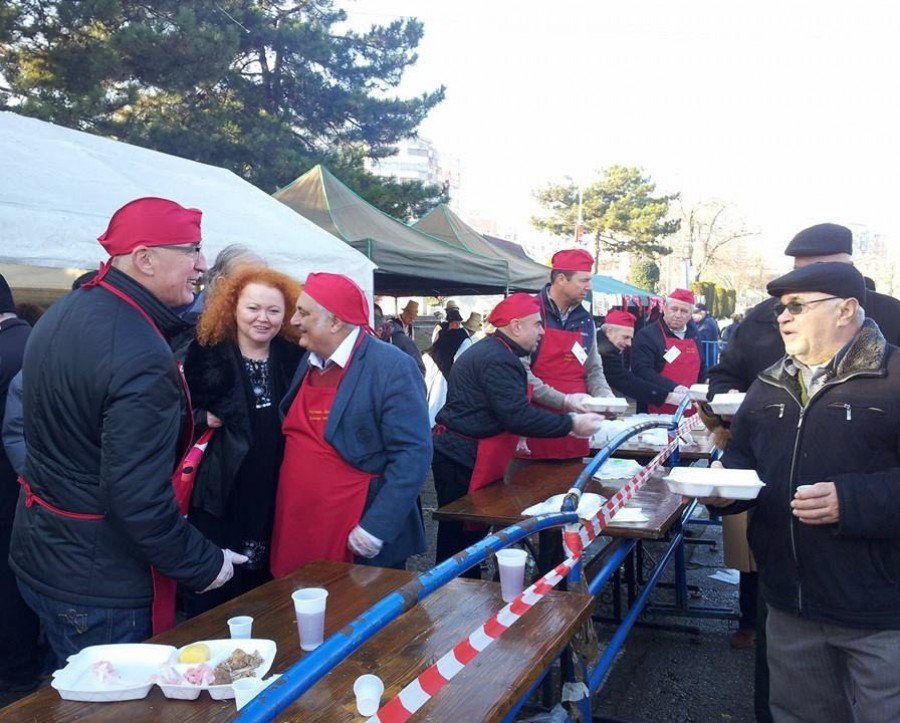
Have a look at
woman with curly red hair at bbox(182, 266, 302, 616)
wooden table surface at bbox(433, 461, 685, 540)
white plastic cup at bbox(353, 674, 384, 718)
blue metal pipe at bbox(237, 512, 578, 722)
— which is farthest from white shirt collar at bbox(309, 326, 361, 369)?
white plastic cup at bbox(353, 674, 384, 718)

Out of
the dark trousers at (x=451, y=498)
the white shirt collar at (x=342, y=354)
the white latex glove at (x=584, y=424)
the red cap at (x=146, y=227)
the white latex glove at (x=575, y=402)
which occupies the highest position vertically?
the red cap at (x=146, y=227)

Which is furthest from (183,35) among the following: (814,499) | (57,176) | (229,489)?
(814,499)

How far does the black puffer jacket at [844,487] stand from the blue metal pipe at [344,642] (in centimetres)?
100

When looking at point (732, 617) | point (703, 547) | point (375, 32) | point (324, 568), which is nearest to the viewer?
point (324, 568)

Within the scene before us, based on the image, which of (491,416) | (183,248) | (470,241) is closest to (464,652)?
(183,248)

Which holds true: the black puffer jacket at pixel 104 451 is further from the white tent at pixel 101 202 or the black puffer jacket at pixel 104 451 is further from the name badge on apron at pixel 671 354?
the name badge on apron at pixel 671 354

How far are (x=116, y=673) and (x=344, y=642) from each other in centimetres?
70

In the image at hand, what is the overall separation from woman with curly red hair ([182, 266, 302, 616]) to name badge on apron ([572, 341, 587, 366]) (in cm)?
239

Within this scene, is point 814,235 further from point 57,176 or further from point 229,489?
point 57,176

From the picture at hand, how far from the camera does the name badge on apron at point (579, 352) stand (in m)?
5.11

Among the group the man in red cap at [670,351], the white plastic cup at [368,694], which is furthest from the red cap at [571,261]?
the white plastic cup at [368,694]

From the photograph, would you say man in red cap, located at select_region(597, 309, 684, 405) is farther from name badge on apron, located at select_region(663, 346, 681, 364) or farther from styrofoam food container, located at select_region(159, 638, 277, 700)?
styrofoam food container, located at select_region(159, 638, 277, 700)

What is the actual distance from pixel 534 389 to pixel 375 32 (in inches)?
565

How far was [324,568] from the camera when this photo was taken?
8.66ft
